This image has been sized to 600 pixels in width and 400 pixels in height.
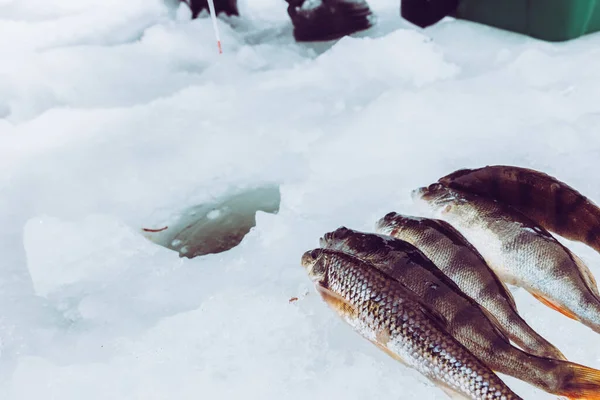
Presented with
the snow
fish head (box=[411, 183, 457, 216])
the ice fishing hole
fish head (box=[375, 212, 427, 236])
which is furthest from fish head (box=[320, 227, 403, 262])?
the ice fishing hole

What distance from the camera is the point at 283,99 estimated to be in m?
3.07

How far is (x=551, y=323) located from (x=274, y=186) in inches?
53.2

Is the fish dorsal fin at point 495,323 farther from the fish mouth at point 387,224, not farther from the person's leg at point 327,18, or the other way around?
the person's leg at point 327,18

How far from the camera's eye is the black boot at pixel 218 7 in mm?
5000

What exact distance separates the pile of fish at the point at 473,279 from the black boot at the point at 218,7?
12.7ft

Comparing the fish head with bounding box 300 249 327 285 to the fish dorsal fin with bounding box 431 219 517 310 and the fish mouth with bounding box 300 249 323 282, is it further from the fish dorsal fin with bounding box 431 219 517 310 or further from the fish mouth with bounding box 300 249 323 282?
the fish dorsal fin with bounding box 431 219 517 310

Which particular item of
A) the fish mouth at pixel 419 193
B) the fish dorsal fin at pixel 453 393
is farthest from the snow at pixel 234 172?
the fish dorsal fin at pixel 453 393

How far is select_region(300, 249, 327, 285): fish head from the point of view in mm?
1455

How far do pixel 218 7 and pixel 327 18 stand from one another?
1.40m

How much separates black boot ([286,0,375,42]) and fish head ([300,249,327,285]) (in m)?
3.09

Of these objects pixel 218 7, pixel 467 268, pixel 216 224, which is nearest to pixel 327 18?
pixel 218 7

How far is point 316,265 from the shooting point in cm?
149

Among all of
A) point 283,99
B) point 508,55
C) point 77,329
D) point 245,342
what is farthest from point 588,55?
point 77,329

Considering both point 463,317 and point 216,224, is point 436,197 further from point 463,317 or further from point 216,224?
point 216,224
